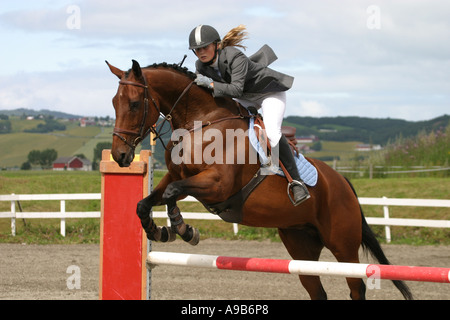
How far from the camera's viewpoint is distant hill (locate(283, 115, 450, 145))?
55594mm

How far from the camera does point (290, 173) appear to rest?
4.38m

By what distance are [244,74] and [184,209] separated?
9.77 m

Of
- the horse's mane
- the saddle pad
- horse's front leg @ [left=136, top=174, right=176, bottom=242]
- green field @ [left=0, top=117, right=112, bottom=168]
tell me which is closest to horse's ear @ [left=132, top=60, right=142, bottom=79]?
the horse's mane

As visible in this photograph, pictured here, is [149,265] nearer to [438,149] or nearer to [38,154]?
[438,149]

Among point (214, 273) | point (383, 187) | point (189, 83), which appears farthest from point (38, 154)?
point (189, 83)

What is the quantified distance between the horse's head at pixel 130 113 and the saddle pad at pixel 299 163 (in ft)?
2.59

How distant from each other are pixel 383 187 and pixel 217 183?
452 inches

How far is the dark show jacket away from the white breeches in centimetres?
6

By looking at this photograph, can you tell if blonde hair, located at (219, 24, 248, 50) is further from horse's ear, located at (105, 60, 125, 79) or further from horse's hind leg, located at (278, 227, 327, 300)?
horse's hind leg, located at (278, 227, 327, 300)

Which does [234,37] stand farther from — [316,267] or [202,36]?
[316,267]

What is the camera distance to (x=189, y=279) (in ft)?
26.1

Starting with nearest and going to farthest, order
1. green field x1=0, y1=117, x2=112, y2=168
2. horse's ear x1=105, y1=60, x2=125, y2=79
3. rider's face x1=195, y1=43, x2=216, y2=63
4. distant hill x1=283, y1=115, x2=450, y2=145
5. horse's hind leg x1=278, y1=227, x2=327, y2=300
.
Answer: horse's ear x1=105, y1=60, x2=125, y2=79 → rider's face x1=195, y1=43, x2=216, y2=63 → horse's hind leg x1=278, y1=227, x2=327, y2=300 → green field x1=0, y1=117, x2=112, y2=168 → distant hill x1=283, y1=115, x2=450, y2=145

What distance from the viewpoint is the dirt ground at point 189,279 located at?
6.95m

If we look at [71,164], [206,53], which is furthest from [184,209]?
[206,53]
